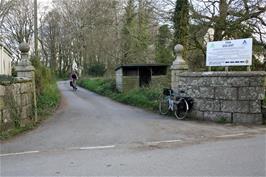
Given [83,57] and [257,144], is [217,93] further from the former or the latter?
[83,57]

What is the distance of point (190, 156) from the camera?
7.44m

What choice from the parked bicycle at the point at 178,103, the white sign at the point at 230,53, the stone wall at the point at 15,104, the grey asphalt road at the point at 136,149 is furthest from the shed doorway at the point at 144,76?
the stone wall at the point at 15,104

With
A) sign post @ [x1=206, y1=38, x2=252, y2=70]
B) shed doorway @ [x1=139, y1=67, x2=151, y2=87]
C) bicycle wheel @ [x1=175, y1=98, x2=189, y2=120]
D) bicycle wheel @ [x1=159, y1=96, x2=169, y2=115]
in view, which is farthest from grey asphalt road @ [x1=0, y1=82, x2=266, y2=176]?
shed doorway @ [x1=139, y1=67, x2=151, y2=87]

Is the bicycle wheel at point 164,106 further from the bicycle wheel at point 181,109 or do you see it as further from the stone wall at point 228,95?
the stone wall at point 228,95

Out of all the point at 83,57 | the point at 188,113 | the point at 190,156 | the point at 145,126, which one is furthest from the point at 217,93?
the point at 83,57

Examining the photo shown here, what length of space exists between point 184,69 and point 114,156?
7.94m

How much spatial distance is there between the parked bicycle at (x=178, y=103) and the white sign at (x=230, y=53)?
158 cm

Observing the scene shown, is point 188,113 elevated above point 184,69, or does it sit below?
below

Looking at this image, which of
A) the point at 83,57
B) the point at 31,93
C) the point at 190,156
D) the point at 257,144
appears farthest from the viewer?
the point at 83,57

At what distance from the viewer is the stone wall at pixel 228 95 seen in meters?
12.1

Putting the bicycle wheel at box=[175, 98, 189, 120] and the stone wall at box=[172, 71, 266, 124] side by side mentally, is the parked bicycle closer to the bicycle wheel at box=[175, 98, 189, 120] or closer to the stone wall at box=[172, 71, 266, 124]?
the bicycle wheel at box=[175, 98, 189, 120]

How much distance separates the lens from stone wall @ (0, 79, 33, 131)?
34.2 ft

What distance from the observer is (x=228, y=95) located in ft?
41.1

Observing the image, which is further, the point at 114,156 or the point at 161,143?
the point at 161,143
